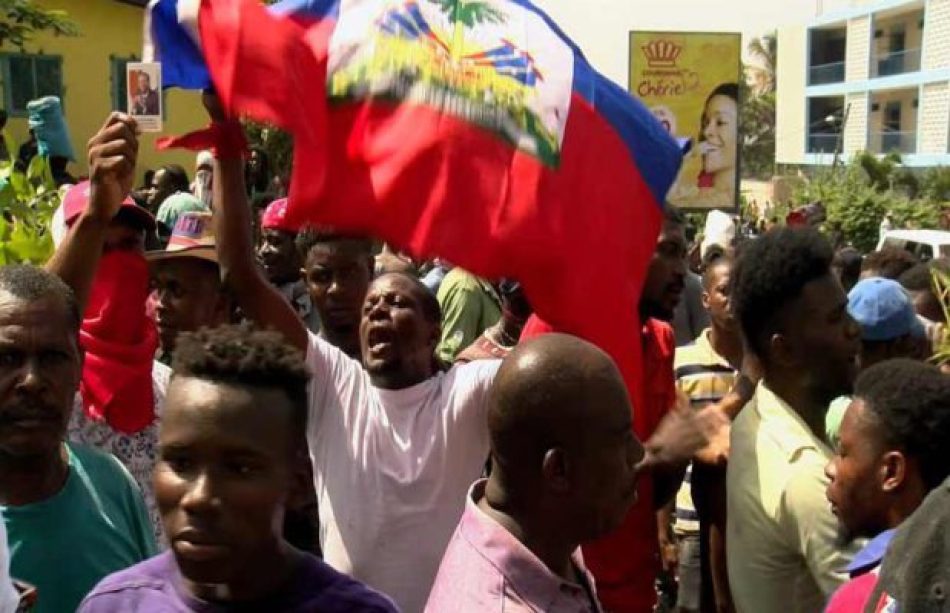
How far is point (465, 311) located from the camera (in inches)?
226

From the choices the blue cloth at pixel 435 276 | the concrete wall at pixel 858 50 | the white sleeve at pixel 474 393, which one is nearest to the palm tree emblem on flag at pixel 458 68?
the white sleeve at pixel 474 393

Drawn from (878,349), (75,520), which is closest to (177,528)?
(75,520)

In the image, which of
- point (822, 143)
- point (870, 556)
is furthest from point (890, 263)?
point (822, 143)

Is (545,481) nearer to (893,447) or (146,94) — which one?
(893,447)

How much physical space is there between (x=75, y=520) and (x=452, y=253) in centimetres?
120

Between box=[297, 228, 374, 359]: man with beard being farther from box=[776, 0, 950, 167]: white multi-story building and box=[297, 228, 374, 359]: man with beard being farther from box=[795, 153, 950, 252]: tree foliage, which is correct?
box=[776, 0, 950, 167]: white multi-story building

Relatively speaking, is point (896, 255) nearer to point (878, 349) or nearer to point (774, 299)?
point (878, 349)

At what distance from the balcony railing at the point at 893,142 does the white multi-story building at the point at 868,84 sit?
4cm

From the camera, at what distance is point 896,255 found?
24.7 feet

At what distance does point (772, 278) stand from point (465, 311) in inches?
101

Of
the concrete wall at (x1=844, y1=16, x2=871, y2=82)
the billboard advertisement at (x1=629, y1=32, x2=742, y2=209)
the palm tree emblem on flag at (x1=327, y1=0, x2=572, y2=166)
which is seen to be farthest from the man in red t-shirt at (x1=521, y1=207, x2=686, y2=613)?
the concrete wall at (x1=844, y1=16, x2=871, y2=82)

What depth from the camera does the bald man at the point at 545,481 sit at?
2268 mm

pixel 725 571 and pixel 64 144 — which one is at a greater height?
pixel 64 144

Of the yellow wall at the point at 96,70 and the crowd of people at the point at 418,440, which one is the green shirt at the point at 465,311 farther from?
the yellow wall at the point at 96,70
